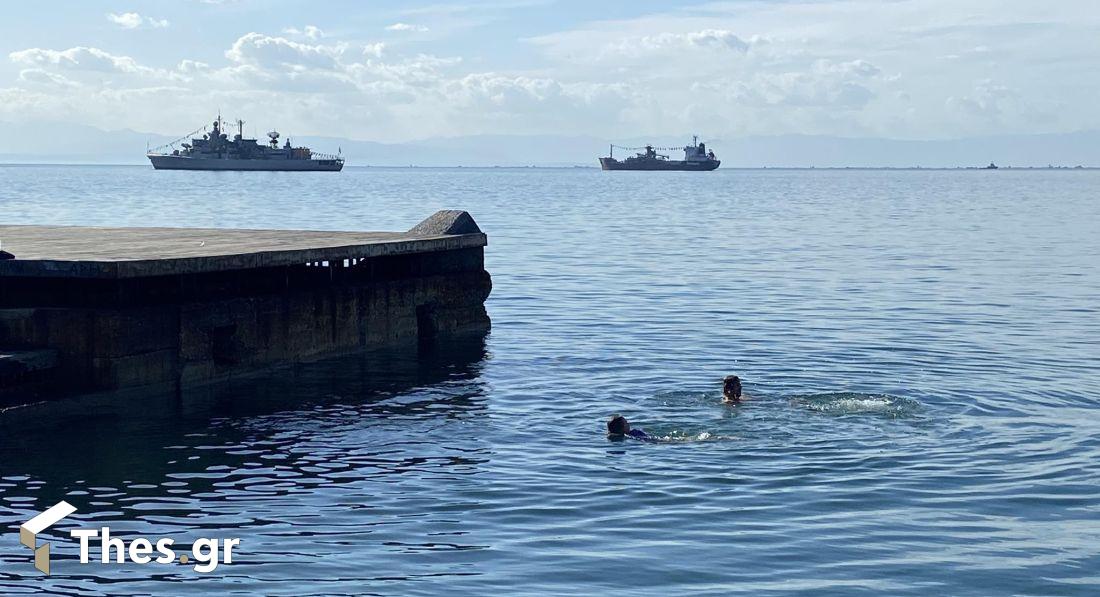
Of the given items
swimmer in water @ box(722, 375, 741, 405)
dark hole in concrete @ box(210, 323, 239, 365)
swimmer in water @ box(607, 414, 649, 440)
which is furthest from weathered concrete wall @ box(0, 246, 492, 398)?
swimmer in water @ box(722, 375, 741, 405)

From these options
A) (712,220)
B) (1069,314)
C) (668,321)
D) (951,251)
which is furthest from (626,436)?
(712,220)

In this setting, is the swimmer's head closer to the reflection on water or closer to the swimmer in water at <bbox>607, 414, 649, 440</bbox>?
the swimmer in water at <bbox>607, 414, 649, 440</bbox>

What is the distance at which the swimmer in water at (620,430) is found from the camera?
17672mm

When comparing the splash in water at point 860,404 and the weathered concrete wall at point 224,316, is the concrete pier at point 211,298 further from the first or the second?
the splash in water at point 860,404

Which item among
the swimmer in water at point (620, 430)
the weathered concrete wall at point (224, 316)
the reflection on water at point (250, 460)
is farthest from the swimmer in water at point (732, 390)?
the weathered concrete wall at point (224, 316)

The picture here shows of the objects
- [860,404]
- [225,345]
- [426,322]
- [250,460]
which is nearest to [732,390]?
[860,404]

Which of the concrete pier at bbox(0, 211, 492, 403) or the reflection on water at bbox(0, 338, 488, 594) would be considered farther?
the concrete pier at bbox(0, 211, 492, 403)

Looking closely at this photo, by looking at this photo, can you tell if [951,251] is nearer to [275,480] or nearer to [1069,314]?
[1069,314]

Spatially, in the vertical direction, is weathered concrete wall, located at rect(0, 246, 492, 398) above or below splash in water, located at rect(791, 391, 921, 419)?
above

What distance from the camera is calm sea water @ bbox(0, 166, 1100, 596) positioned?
12.3m

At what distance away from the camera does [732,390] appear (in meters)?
20.2

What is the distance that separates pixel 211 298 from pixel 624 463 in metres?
8.32

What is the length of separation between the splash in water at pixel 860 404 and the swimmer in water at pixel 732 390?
0.93 meters

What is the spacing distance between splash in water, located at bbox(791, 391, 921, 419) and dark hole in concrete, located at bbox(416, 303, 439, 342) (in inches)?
371
